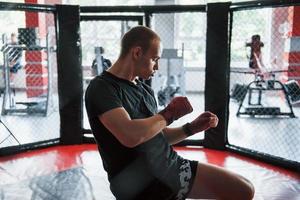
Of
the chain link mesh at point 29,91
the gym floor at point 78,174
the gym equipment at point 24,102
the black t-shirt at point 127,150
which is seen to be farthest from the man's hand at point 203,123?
the gym equipment at point 24,102

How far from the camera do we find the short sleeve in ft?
4.54

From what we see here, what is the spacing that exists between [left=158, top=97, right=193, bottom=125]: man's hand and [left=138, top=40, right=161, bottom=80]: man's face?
0.18 m

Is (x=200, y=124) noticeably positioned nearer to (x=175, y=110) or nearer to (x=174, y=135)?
(x=174, y=135)

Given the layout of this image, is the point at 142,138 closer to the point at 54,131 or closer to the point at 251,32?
the point at 54,131

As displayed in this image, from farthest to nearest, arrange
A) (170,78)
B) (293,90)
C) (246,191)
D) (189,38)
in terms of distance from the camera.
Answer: (189,38), (170,78), (293,90), (246,191)

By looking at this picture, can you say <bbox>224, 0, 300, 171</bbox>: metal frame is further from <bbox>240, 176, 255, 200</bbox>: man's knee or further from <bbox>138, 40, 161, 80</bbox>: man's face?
<bbox>138, 40, 161, 80</bbox>: man's face

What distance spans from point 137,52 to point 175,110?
11.5 inches

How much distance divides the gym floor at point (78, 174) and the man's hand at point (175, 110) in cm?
129

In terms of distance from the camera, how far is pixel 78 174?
294 centimetres

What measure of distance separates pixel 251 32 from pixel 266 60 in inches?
30.3

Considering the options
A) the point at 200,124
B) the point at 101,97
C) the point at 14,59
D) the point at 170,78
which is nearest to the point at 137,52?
the point at 101,97

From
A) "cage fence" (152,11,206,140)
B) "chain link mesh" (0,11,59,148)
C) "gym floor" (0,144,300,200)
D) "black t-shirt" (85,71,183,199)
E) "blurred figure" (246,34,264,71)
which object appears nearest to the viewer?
"black t-shirt" (85,71,183,199)

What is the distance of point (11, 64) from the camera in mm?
6094

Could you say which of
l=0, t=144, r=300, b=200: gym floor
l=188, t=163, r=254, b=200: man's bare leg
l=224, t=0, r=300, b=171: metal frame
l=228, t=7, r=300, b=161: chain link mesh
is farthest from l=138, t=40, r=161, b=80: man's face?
l=228, t=7, r=300, b=161: chain link mesh
